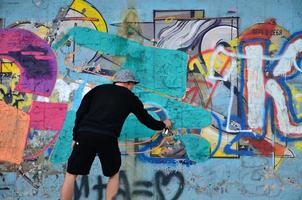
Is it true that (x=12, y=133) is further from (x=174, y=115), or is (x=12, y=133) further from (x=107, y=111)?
(x=174, y=115)

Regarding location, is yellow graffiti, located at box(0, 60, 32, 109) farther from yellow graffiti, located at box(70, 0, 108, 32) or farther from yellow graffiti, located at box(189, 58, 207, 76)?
yellow graffiti, located at box(189, 58, 207, 76)

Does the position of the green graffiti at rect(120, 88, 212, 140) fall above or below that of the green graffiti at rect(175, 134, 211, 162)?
above

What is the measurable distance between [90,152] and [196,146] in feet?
5.58

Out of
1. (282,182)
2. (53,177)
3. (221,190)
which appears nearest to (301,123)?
(282,182)

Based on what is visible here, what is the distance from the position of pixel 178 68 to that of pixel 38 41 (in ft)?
6.03

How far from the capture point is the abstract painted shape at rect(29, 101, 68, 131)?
6.52 meters

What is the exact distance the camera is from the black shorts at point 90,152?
16.9ft

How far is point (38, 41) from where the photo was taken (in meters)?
6.57

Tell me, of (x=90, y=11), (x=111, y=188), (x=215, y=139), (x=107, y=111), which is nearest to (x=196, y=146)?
(x=215, y=139)

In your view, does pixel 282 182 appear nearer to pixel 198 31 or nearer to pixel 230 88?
pixel 230 88

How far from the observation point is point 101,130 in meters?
5.18

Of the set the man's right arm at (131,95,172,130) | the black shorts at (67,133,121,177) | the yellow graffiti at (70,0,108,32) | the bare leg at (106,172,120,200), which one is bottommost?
the bare leg at (106,172,120,200)

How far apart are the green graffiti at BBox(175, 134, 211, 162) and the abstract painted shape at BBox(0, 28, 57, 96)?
1.83 meters

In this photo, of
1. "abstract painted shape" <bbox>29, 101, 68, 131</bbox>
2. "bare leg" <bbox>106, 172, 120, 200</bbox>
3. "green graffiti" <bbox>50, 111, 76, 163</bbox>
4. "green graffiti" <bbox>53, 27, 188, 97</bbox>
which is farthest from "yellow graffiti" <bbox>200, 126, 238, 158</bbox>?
"abstract painted shape" <bbox>29, 101, 68, 131</bbox>
